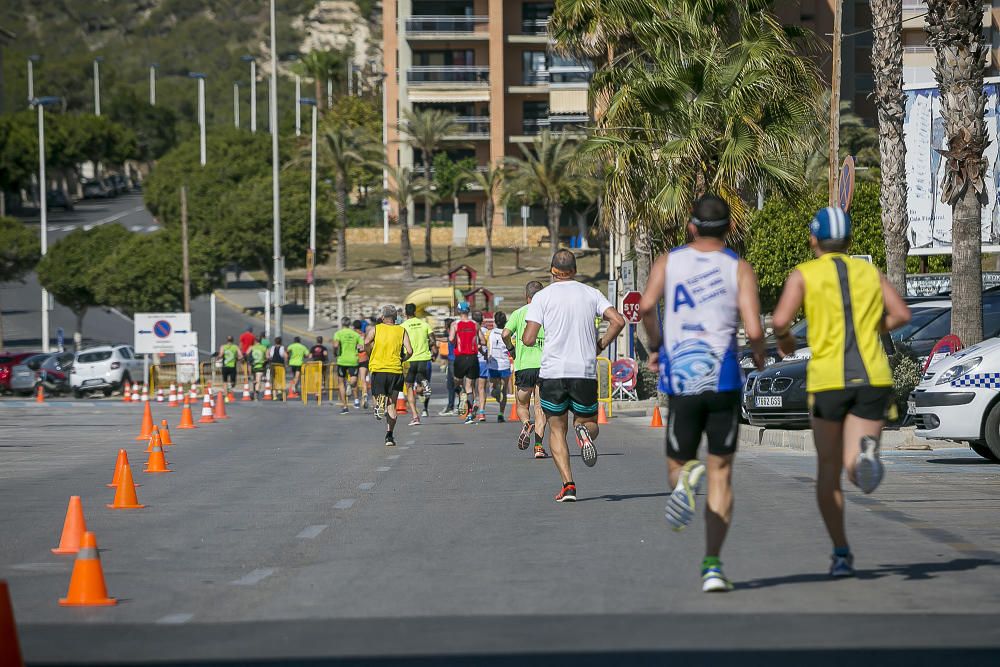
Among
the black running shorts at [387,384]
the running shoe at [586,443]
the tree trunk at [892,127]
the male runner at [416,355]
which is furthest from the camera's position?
the male runner at [416,355]

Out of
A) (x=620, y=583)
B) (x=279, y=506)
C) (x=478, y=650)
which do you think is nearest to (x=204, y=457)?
(x=279, y=506)

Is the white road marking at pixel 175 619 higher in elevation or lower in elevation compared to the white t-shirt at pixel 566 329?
lower

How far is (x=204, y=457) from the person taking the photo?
19719 millimetres

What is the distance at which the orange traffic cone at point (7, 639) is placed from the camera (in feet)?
19.0

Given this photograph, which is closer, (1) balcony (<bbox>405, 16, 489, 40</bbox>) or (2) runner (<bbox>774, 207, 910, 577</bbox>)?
(2) runner (<bbox>774, 207, 910, 577</bbox>)

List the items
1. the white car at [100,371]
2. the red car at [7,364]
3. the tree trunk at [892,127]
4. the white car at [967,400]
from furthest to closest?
the red car at [7,364], the white car at [100,371], the tree trunk at [892,127], the white car at [967,400]

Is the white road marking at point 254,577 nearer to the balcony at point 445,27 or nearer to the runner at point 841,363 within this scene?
the runner at point 841,363

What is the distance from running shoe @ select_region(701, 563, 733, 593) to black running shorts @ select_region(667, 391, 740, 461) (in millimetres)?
619

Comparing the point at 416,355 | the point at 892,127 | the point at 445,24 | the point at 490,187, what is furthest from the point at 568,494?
the point at 445,24

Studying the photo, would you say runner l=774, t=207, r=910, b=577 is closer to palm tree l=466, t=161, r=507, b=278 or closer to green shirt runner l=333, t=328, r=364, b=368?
green shirt runner l=333, t=328, r=364, b=368

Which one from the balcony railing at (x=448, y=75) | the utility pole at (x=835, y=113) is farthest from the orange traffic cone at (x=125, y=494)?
the balcony railing at (x=448, y=75)

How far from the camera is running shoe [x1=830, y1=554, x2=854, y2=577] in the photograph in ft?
27.7

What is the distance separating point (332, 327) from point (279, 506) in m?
61.0

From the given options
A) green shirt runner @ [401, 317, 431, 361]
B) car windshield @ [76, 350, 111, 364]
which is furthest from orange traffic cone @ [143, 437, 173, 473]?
car windshield @ [76, 350, 111, 364]
